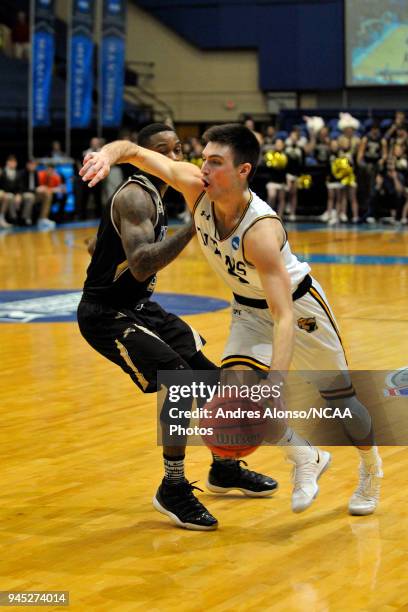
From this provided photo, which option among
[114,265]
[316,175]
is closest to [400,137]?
[316,175]

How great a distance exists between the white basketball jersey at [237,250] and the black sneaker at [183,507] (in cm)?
96

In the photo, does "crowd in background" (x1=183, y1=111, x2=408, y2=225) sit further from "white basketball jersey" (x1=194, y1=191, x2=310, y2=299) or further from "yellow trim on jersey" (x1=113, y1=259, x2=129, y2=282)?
"white basketball jersey" (x1=194, y1=191, x2=310, y2=299)

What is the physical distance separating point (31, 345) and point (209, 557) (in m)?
5.67

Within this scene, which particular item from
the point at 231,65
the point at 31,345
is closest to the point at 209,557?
the point at 31,345

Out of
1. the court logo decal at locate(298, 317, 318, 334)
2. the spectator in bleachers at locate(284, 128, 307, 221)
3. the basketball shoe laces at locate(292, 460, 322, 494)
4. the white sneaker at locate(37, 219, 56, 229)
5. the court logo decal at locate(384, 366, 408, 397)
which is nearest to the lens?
the court logo decal at locate(298, 317, 318, 334)

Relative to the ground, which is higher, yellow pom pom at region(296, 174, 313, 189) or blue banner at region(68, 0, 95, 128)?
blue banner at region(68, 0, 95, 128)

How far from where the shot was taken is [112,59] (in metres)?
26.0

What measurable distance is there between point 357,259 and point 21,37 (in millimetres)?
15993

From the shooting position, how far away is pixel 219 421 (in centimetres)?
476

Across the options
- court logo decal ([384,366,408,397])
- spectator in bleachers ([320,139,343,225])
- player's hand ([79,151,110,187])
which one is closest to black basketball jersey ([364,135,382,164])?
spectator in bleachers ([320,139,343,225])

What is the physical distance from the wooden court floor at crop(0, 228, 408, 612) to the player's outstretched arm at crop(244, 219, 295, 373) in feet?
2.79

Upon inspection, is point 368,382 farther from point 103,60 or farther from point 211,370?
point 103,60

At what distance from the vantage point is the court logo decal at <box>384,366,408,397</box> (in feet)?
26.1

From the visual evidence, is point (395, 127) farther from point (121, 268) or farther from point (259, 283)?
point (259, 283)
